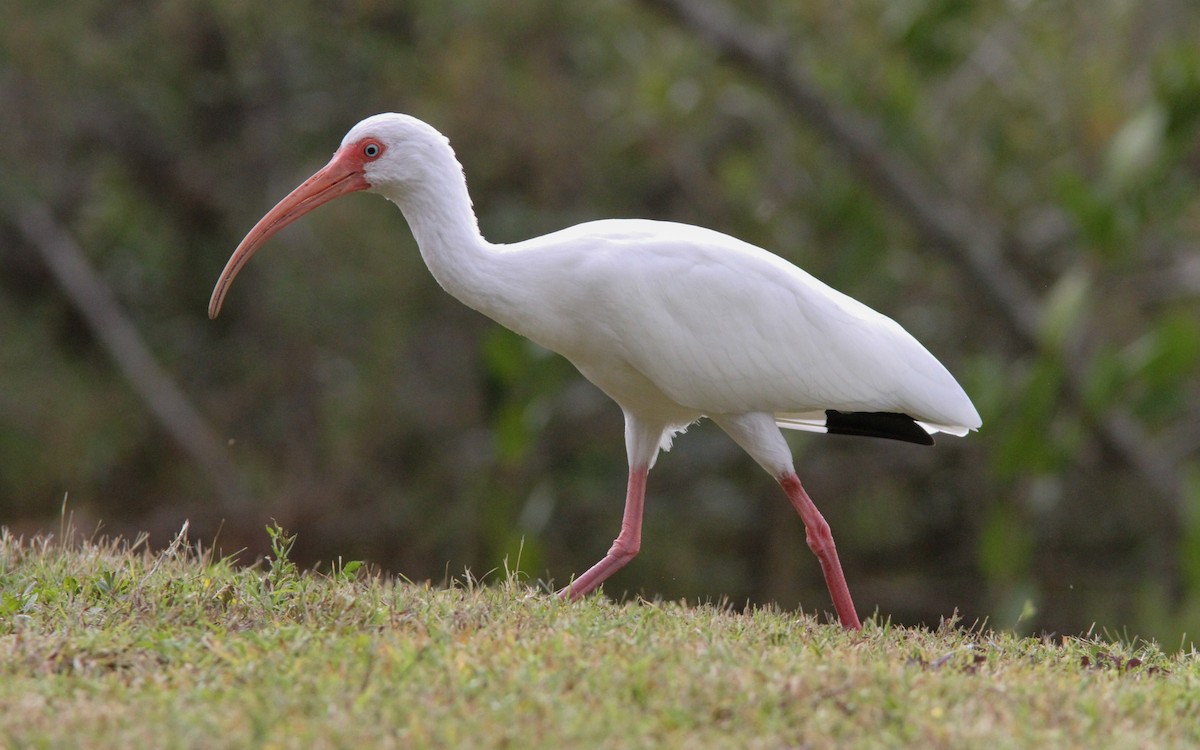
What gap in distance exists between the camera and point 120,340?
55.5ft

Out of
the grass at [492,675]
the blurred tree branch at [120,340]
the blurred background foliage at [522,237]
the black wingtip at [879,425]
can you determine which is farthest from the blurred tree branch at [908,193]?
the grass at [492,675]

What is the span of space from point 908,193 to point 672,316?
30.7 feet

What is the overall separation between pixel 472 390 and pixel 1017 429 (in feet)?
21.0

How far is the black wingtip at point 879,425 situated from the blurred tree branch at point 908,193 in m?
8.32

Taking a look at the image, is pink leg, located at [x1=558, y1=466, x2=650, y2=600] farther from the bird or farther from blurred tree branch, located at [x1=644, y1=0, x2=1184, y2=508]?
blurred tree branch, located at [x1=644, y1=0, x2=1184, y2=508]

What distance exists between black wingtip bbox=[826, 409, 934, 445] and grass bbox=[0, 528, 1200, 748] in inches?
37.7

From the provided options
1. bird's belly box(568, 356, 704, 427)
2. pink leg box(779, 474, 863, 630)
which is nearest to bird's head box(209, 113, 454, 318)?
bird's belly box(568, 356, 704, 427)

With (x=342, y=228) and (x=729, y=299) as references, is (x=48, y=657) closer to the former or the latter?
(x=729, y=299)

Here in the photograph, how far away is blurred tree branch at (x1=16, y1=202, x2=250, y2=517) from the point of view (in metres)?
16.7

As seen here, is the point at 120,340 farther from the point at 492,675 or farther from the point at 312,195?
the point at 492,675

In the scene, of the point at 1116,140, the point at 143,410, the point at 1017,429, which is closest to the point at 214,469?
the point at 143,410

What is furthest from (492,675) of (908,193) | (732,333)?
(908,193)

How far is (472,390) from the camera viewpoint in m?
17.1

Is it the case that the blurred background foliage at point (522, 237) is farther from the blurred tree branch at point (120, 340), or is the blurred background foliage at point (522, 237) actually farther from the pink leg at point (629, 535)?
the pink leg at point (629, 535)
